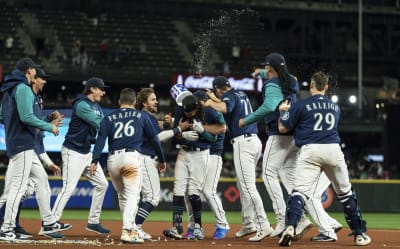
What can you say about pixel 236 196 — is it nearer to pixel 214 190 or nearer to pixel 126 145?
pixel 214 190

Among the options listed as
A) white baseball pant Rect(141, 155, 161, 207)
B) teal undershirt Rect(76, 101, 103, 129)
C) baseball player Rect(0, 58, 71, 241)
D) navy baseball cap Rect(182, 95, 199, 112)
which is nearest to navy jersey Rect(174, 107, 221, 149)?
navy baseball cap Rect(182, 95, 199, 112)

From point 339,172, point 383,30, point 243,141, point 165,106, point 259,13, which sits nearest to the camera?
point 339,172

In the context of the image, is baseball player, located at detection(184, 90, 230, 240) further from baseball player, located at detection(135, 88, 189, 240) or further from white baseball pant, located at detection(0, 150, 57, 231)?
white baseball pant, located at detection(0, 150, 57, 231)

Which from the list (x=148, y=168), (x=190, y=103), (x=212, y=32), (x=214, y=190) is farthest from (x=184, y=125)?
(x=212, y=32)

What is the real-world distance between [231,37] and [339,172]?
2887cm

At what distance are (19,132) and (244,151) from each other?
121 inches

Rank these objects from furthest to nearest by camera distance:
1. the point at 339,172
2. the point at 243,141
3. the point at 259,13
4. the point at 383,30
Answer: the point at 383,30 → the point at 259,13 → the point at 243,141 → the point at 339,172

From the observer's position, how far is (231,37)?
39.4 meters

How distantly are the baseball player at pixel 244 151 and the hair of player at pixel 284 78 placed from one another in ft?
2.42

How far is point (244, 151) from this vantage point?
39.8 feet

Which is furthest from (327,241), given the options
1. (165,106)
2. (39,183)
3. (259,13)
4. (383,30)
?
(383,30)

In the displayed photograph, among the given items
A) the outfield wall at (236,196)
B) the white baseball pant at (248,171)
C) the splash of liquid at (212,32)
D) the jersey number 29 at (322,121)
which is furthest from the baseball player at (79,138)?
the splash of liquid at (212,32)

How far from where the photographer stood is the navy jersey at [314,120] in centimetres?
1081

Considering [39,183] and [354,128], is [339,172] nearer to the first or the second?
[39,183]
